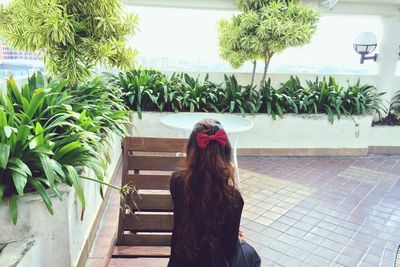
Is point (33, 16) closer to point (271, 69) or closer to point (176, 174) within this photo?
point (176, 174)

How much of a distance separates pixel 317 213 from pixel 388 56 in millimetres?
4169

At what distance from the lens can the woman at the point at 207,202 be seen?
1.39 meters

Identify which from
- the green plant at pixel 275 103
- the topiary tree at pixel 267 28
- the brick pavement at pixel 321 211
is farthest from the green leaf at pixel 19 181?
the green plant at pixel 275 103

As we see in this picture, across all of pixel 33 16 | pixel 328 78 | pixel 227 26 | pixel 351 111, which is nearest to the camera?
pixel 33 16

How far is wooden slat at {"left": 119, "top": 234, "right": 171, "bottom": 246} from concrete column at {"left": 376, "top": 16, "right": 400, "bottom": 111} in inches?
224

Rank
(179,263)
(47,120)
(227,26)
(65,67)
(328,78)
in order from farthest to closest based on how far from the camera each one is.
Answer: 1. (328,78)
2. (227,26)
3. (65,67)
4. (47,120)
5. (179,263)

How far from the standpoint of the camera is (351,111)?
17.4ft

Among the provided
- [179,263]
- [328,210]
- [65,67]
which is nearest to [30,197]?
[179,263]

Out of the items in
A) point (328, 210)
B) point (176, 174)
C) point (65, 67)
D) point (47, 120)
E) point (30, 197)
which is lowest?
point (328, 210)

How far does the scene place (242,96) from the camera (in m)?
5.14

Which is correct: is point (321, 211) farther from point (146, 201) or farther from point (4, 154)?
point (4, 154)

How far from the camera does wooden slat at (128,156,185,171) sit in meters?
1.95

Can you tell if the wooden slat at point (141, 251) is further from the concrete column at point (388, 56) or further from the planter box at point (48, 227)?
the concrete column at point (388, 56)

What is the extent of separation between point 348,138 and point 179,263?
470 centimetres
